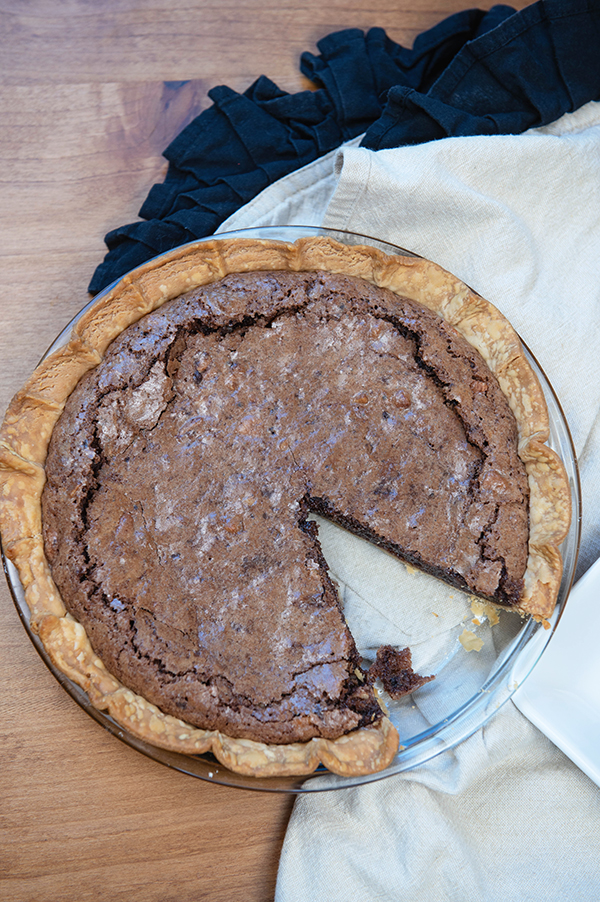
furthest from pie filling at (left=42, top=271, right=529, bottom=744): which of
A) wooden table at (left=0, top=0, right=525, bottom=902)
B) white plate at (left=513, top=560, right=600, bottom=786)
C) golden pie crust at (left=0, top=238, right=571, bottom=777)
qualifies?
wooden table at (left=0, top=0, right=525, bottom=902)

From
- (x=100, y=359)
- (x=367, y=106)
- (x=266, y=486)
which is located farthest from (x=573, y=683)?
(x=367, y=106)

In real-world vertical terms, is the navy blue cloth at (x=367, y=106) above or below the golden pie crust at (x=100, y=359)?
above

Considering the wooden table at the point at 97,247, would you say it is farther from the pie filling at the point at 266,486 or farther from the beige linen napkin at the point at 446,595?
the pie filling at the point at 266,486

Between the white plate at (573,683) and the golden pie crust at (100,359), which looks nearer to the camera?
the golden pie crust at (100,359)

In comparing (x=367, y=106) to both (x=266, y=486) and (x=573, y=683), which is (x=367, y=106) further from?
(x=573, y=683)

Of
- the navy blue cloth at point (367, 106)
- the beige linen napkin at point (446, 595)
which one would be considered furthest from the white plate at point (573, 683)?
the navy blue cloth at point (367, 106)

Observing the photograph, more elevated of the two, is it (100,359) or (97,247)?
(97,247)

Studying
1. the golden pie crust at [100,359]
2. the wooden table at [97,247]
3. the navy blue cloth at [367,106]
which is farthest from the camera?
the navy blue cloth at [367,106]
